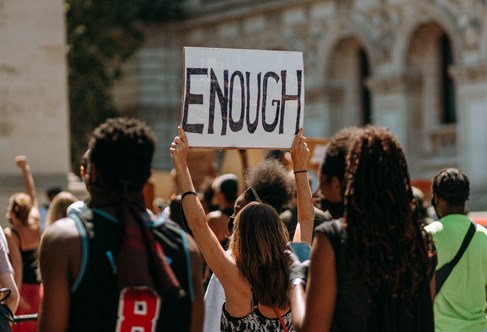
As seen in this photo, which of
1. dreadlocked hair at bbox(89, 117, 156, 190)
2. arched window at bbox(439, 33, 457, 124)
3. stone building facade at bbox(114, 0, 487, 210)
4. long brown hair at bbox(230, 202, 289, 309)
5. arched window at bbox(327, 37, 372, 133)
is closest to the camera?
dreadlocked hair at bbox(89, 117, 156, 190)

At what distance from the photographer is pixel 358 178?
468cm

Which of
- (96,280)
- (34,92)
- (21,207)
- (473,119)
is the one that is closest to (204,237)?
(96,280)

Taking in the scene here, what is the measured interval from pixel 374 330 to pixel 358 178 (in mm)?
538

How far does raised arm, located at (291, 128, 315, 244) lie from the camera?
6100 millimetres

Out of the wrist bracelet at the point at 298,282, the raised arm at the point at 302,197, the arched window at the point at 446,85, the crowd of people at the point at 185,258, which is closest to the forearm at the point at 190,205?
the raised arm at the point at 302,197

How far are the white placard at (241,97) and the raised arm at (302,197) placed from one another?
272 mm

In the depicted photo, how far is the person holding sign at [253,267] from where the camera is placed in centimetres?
589

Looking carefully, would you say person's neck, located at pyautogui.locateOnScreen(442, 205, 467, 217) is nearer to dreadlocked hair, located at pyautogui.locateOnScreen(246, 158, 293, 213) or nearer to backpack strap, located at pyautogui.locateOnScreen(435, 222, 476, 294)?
backpack strap, located at pyautogui.locateOnScreen(435, 222, 476, 294)

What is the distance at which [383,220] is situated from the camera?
465cm

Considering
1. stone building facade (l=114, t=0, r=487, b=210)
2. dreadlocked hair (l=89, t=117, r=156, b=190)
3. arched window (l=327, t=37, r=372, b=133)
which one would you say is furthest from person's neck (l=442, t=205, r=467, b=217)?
arched window (l=327, t=37, r=372, b=133)

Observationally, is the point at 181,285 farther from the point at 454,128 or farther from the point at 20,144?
the point at 454,128

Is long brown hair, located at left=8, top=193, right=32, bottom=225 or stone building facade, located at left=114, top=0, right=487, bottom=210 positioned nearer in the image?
long brown hair, located at left=8, top=193, right=32, bottom=225

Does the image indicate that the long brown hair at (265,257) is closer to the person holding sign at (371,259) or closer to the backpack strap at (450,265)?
the backpack strap at (450,265)

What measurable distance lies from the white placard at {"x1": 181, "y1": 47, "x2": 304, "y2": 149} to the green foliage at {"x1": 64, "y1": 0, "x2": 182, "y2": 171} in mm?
22729
